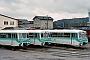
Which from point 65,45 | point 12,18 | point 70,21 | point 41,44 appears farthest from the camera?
point 70,21

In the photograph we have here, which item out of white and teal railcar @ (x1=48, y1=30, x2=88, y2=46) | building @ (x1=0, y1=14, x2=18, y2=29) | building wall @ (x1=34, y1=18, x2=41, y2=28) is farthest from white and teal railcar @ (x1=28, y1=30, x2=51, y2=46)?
building wall @ (x1=34, y1=18, x2=41, y2=28)

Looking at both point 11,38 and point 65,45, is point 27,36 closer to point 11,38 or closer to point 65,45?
point 11,38

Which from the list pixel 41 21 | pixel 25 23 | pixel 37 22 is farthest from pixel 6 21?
pixel 25 23

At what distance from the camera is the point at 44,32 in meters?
25.5

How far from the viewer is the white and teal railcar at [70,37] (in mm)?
24234

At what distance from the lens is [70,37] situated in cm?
2497

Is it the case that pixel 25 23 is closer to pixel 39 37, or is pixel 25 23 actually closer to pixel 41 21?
pixel 41 21

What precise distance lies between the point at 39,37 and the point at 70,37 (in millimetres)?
3735

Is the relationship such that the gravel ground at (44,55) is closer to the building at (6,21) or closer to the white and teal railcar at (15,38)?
the white and teal railcar at (15,38)

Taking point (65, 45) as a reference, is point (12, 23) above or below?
above

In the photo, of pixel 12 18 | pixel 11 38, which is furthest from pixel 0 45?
pixel 12 18

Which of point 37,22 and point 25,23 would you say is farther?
point 25,23

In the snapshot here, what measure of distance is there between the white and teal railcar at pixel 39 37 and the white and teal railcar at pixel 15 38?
132 centimetres

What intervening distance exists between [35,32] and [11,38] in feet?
10.3
